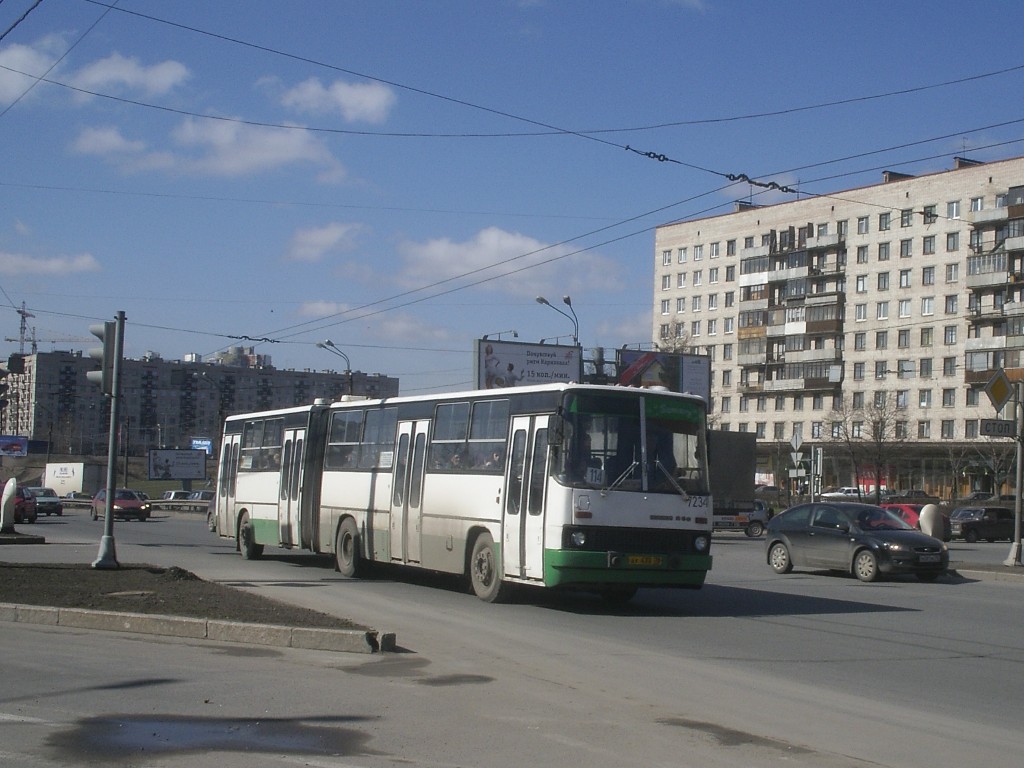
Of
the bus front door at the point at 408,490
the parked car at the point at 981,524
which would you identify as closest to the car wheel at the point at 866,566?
the bus front door at the point at 408,490

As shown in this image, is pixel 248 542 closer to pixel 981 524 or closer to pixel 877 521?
pixel 877 521

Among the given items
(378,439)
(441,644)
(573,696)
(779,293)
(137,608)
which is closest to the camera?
(573,696)

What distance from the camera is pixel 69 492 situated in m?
90.6

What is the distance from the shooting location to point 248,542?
2472cm

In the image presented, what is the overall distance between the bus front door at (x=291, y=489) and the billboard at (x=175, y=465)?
73834 mm

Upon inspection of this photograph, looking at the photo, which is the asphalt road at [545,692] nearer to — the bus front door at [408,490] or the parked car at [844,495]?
the bus front door at [408,490]

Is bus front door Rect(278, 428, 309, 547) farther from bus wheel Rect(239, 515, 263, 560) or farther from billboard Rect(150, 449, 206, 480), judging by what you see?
billboard Rect(150, 449, 206, 480)

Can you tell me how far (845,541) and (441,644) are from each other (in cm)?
1224

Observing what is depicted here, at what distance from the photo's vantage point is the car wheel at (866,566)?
21.2 meters

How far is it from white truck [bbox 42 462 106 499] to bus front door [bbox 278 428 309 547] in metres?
71.4

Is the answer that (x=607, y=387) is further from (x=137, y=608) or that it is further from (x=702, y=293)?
(x=702, y=293)

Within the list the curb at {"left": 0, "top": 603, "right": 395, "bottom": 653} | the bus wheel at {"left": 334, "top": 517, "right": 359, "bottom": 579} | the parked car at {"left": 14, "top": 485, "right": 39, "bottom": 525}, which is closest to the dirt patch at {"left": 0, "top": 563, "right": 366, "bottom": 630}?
the curb at {"left": 0, "top": 603, "right": 395, "bottom": 653}

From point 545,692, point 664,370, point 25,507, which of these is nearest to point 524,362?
point 664,370

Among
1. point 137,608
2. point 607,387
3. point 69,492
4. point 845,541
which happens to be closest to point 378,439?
point 607,387
